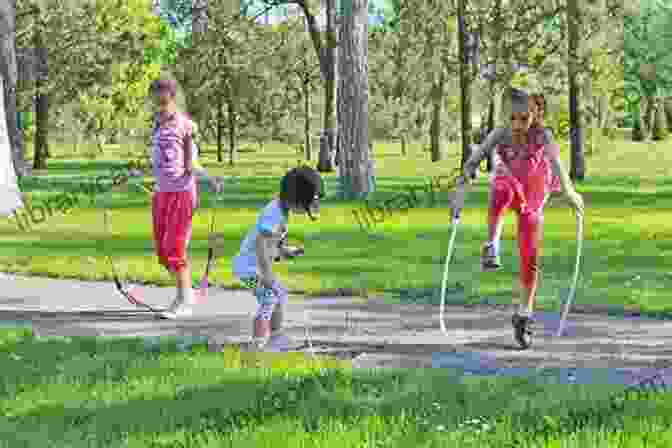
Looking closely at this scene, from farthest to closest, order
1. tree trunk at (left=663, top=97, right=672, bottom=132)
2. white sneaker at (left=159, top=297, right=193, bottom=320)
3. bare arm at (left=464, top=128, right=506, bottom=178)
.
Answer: tree trunk at (left=663, top=97, right=672, bottom=132) → white sneaker at (left=159, top=297, right=193, bottom=320) → bare arm at (left=464, top=128, right=506, bottom=178)

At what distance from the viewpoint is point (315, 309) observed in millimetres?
9445

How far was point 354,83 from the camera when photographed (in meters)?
21.6

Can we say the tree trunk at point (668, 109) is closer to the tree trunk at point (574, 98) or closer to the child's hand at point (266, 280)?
the tree trunk at point (574, 98)

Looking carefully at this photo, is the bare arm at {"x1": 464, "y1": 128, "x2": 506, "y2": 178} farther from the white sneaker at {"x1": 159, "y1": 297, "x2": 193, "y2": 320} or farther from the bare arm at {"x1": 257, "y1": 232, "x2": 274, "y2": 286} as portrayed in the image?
the white sneaker at {"x1": 159, "y1": 297, "x2": 193, "y2": 320}

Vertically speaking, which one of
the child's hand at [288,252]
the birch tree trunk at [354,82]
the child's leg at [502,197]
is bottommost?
the child's hand at [288,252]

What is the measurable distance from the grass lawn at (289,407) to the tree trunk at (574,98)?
23.4 metres

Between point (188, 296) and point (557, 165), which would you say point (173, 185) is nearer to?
point (188, 296)

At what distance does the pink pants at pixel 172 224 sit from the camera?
912 cm

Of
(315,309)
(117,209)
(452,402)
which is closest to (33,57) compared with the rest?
(117,209)

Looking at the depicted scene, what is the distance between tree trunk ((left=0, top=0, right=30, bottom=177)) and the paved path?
22.6 metres

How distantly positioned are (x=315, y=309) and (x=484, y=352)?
2317 millimetres

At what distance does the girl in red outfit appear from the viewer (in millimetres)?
7652

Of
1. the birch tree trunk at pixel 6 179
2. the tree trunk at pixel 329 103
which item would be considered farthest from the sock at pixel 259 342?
the tree trunk at pixel 329 103

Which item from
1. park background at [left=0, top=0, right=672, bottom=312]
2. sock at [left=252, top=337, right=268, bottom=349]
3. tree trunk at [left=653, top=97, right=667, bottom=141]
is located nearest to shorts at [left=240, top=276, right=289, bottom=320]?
sock at [left=252, top=337, right=268, bottom=349]
